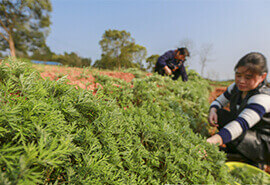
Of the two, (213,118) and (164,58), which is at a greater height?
(164,58)

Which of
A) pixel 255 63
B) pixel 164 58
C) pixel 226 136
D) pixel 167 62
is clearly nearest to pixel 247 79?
pixel 255 63

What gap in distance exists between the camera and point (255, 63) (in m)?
2.40

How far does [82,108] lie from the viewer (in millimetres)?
1154

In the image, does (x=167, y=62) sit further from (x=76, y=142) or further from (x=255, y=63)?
(x=76, y=142)

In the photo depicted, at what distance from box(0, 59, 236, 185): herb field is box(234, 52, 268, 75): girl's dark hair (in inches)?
69.6

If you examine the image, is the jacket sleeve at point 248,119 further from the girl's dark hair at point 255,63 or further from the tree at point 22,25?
the tree at point 22,25

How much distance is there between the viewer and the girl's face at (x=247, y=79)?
8.02ft

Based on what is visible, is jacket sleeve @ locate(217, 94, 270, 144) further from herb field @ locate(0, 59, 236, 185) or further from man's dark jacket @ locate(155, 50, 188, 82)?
man's dark jacket @ locate(155, 50, 188, 82)

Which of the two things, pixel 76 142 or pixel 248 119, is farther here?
pixel 248 119

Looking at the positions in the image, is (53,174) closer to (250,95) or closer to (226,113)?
(250,95)

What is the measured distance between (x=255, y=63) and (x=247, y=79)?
0.32m

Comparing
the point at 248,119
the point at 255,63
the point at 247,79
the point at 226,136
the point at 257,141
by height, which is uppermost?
the point at 255,63

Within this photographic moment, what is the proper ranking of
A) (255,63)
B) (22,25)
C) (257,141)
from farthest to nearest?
(22,25) < (257,141) < (255,63)

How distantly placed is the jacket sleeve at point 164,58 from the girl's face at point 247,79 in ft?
13.3
